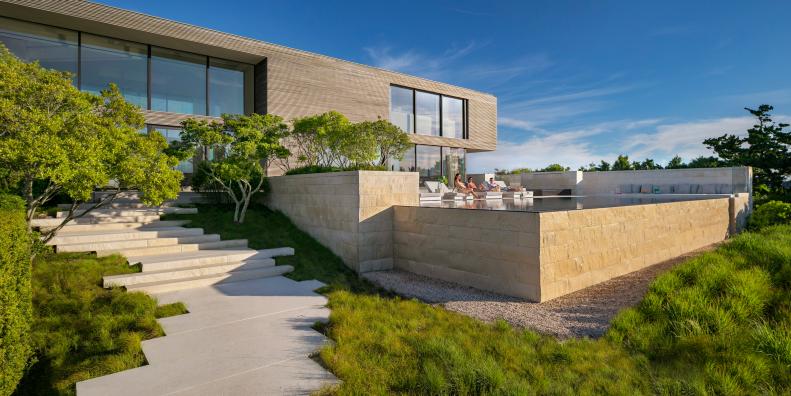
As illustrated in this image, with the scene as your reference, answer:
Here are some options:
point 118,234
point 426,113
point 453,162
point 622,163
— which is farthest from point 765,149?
point 118,234

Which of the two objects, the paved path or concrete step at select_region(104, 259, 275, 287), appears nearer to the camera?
the paved path

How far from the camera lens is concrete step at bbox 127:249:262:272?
7.14m

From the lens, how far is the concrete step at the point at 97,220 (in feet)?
27.2

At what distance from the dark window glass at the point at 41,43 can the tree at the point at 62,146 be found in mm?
7020

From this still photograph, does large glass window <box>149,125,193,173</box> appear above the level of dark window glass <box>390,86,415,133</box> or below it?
below

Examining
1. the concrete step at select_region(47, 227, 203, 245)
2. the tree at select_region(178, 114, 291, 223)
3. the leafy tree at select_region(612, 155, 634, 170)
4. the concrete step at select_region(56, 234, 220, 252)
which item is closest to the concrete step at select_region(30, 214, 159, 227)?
the concrete step at select_region(47, 227, 203, 245)

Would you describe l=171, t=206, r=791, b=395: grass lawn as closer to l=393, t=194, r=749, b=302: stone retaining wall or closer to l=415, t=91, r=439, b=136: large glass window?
l=393, t=194, r=749, b=302: stone retaining wall

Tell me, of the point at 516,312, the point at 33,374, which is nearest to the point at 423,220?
the point at 516,312

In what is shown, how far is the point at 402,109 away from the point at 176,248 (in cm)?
1541

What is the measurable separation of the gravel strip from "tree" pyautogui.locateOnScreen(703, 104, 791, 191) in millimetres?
20653

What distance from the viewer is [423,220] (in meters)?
8.30

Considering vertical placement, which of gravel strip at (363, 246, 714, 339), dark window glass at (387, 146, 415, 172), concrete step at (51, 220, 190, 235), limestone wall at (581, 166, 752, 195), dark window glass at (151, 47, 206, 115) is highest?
dark window glass at (151, 47, 206, 115)

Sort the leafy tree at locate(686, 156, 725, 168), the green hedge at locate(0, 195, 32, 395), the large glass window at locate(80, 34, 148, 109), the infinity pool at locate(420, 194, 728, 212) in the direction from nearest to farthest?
the green hedge at locate(0, 195, 32, 395) → the infinity pool at locate(420, 194, 728, 212) → the large glass window at locate(80, 34, 148, 109) → the leafy tree at locate(686, 156, 725, 168)

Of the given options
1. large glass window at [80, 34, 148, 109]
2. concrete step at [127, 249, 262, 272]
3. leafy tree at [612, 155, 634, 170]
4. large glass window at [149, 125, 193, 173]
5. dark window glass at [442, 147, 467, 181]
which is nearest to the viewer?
concrete step at [127, 249, 262, 272]
